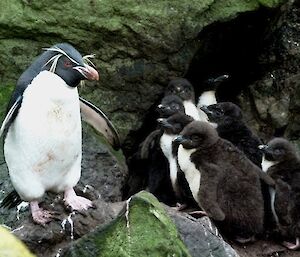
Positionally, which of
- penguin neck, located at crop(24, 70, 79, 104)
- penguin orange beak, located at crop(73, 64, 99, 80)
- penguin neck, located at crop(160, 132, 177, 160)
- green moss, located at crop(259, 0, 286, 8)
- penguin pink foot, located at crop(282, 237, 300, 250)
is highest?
green moss, located at crop(259, 0, 286, 8)

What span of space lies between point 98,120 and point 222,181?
1.02m

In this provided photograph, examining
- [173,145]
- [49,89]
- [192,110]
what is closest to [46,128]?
[49,89]

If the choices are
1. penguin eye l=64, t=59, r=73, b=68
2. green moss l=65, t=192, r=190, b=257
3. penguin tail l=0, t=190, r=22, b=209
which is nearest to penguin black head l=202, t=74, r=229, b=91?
penguin tail l=0, t=190, r=22, b=209

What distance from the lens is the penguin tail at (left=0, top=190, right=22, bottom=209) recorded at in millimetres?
4574

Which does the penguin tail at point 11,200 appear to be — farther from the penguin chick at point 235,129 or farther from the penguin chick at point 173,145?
the penguin chick at point 235,129

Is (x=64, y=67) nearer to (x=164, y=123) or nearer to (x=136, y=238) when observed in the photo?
(x=136, y=238)

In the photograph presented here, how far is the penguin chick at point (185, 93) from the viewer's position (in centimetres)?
602

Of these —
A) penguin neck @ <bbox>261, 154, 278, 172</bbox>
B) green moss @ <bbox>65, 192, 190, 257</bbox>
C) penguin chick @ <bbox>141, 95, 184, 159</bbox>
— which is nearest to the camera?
green moss @ <bbox>65, 192, 190, 257</bbox>

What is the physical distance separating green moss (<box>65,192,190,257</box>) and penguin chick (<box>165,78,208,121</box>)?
2932 mm

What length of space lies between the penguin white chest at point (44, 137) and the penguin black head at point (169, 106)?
1746 millimetres

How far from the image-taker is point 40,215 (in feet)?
13.0

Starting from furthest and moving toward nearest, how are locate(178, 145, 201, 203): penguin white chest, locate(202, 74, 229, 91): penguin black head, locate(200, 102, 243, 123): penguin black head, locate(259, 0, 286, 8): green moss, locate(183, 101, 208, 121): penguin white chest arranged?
locate(202, 74, 229, 91): penguin black head
locate(183, 101, 208, 121): penguin white chest
locate(259, 0, 286, 8): green moss
locate(200, 102, 243, 123): penguin black head
locate(178, 145, 201, 203): penguin white chest

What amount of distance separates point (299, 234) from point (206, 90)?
2113mm

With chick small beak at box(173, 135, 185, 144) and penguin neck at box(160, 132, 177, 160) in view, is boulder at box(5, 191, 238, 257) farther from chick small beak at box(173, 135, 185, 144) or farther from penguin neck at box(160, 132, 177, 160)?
penguin neck at box(160, 132, 177, 160)
